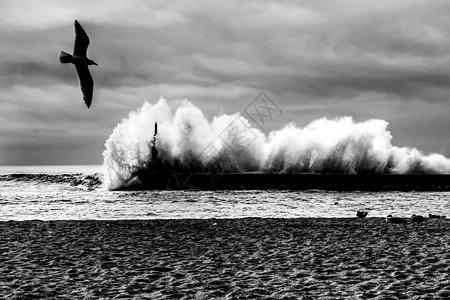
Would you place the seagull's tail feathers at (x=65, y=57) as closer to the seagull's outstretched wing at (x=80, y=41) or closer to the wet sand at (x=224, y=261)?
the seagull's outstretched wing at (x=80, y=41)

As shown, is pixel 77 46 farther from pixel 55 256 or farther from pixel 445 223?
pixel 445 223

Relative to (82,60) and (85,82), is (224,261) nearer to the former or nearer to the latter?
(85,82)

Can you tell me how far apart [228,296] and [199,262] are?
6.05 ft

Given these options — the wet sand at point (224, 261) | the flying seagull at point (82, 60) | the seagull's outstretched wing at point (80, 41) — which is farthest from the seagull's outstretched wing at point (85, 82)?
the wet sand at point (224, 261)

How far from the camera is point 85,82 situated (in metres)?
7.01

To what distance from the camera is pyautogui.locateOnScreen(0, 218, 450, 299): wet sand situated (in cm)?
562

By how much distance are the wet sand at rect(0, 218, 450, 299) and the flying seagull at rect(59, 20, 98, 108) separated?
2.09 meters

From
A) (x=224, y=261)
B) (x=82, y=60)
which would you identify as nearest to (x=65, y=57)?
(x=82, y=60)

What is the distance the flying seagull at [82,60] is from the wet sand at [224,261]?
82.2 inches

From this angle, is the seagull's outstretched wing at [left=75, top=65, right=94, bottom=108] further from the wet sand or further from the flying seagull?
the wet sand


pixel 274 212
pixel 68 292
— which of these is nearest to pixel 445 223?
pixel 274 212

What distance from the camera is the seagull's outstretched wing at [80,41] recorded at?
735 centimetres

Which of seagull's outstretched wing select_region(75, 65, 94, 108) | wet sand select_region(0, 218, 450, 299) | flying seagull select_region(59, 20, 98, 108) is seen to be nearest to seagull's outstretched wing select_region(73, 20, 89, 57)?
flying seagull select_region(59, 20, 98, 108)

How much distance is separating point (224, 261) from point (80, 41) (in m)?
3.51
